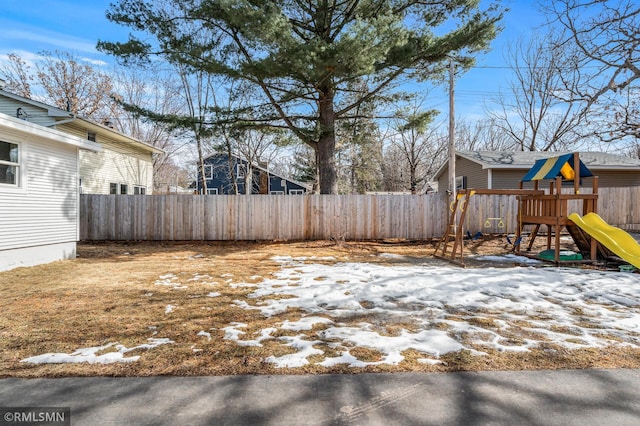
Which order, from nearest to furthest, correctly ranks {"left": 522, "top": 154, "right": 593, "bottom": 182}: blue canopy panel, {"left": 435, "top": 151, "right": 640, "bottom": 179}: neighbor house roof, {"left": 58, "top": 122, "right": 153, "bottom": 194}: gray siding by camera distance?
1. {"left": 522, "top": 154, "right": 593, "bottom": 182}: blue canopy panel
2. {"left": 58, "top": 122, "right": 153, "bottom": 194}: gray siding
3. {"left": 435, "top": 151, "right": 640, "bottom": 179}: neighbor house roof

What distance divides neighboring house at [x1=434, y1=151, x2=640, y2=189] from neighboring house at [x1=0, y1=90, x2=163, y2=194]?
1565 cm

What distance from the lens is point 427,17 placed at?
32.1 ft

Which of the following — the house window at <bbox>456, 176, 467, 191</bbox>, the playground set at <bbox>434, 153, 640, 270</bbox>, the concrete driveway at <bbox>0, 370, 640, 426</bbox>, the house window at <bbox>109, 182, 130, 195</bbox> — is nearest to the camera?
the concrete driveway at <bbox>0, 370, 640, 426</bbox>

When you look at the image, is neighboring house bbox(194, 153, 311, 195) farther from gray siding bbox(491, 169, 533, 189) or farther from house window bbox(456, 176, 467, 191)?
gray siding bbox(491, 169, 533, 189)

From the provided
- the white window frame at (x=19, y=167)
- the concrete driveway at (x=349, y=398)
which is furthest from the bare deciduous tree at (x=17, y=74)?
the concrete driveway at (x=349, y=398)

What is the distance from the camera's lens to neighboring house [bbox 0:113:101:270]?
5.98 metres

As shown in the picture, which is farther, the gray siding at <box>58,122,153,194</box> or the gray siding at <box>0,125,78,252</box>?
the gray siding at <box>58,122,153,194</box>

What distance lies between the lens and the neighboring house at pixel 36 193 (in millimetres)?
5984

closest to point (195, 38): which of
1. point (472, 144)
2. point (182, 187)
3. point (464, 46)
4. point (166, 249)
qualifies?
point (166, 249)

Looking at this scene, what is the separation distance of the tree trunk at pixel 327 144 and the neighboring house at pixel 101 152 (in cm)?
825

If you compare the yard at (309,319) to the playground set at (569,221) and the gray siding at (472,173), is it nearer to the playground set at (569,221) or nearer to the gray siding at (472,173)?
the playground set at (569,221)

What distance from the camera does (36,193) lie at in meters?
6.59

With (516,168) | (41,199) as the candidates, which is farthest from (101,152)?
(516,168)

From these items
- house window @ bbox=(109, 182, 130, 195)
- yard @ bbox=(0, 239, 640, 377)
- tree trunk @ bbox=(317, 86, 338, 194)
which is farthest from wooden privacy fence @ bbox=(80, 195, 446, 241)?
house window @ bbox=(109, 182, 130, 195)
